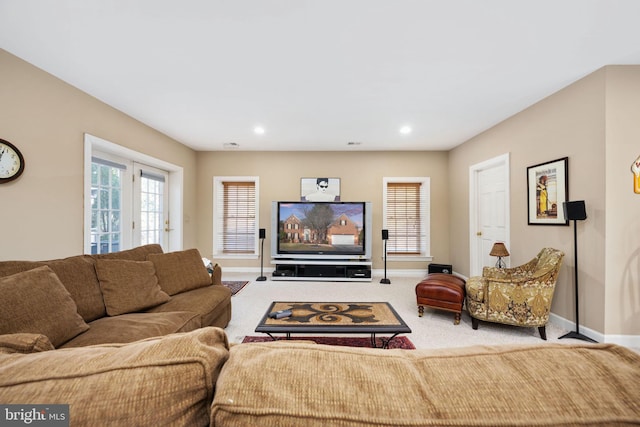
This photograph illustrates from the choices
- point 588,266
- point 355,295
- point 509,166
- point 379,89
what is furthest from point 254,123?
point 588,266

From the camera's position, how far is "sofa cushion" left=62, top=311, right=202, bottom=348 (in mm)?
1653

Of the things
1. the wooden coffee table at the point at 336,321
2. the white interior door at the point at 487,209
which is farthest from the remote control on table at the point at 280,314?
the white interior door at the point at 487,209

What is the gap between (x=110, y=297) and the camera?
2.07 metres

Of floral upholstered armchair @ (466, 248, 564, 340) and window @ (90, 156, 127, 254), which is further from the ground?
window @ (90, 156, 127, 254)

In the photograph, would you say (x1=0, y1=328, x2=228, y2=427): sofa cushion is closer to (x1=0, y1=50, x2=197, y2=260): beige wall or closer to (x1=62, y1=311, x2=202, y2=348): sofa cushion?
(x1=62, y1=311, x2=202, y2=348): sofa cushion

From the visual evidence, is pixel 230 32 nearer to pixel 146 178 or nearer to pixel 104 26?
pixel 104 26

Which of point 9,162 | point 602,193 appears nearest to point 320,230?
point 602,193

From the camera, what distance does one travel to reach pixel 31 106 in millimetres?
2461

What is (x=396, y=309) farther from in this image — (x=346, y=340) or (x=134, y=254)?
(x=134, y=254)

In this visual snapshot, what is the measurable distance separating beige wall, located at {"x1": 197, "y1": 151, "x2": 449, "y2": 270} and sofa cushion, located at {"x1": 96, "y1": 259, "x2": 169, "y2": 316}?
3.34m

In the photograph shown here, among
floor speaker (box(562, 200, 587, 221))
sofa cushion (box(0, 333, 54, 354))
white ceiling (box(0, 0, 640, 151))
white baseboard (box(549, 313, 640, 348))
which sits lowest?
white baseboard (box(549, 313, 640, 348))

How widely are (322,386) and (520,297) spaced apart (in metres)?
3.11

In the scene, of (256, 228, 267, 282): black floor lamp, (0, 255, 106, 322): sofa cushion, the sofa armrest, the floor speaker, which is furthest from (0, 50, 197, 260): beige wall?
the floor speaker

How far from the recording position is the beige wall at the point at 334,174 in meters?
5.57
